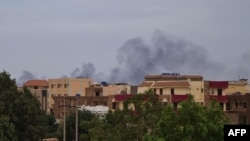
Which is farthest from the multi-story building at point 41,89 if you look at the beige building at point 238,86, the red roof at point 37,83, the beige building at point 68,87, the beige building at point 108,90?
the beige building at point 238,86

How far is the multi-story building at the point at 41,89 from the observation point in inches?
4624

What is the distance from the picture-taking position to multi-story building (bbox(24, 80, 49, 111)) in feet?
385

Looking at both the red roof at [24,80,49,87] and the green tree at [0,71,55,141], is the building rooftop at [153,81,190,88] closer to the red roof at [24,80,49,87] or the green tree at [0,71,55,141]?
the green tree at [0,71,55,141]

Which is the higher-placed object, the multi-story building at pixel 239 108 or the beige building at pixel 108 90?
the beige building at pixel 108 90

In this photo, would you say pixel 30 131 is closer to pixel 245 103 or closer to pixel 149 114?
pixel 149 114

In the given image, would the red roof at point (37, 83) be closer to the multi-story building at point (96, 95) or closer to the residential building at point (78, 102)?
the multi-story building at point (96, 95)

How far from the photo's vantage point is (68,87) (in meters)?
115

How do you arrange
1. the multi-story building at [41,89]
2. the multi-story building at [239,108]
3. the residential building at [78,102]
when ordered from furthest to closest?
1. the multi-story building at [41,89]
2. the residential building at [78,102]
3. the multi-story building at [239,108]

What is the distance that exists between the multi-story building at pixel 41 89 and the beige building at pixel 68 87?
3.54 ft

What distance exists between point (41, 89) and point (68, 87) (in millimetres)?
8516

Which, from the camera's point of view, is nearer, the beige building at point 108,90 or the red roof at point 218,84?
the red roof at point 218,84

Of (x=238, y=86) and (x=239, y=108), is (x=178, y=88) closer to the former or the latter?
(x=239, y=108)

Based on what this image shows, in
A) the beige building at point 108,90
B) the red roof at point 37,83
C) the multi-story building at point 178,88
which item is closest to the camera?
the multi-story building at point 178,88

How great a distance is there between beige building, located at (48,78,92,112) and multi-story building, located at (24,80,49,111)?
3.54 feet
